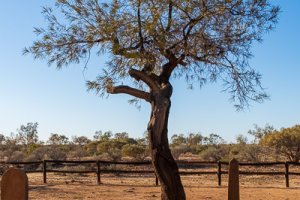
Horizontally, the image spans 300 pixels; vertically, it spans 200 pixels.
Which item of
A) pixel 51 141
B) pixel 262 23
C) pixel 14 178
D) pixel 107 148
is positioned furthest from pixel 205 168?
pixel 51 141

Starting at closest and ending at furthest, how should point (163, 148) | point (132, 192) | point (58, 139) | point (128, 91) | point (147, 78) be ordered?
point (163, 148) → point (147, 78) → point (128, 91) → point (132, 192) → point (58, 139)

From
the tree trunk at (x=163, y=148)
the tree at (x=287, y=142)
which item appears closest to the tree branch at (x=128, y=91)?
the tree trunk at (x=163, y=148)

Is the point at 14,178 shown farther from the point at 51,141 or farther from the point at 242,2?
the point at 51,141

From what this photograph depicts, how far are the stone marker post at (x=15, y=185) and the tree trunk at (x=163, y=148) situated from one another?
4873 mm

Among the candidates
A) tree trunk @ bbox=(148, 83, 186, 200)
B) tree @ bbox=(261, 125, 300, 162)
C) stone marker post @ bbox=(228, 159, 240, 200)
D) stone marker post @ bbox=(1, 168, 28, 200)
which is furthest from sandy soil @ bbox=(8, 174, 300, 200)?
tree @ bbox=(261, 125, 300, 162)

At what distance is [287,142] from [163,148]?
105 ft

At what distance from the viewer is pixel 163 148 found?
A: 11.4 meters

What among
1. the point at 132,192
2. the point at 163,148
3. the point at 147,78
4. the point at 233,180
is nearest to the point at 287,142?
the point at 132,192

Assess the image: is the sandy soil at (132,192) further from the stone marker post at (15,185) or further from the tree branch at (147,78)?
the stone marker post at (15,185)

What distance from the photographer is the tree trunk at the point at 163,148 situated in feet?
37.2

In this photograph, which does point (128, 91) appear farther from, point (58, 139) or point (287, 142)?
point (58, 139)

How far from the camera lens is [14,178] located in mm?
6871

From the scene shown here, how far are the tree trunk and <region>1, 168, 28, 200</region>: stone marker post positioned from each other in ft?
16.0

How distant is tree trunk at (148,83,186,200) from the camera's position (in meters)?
11.3
